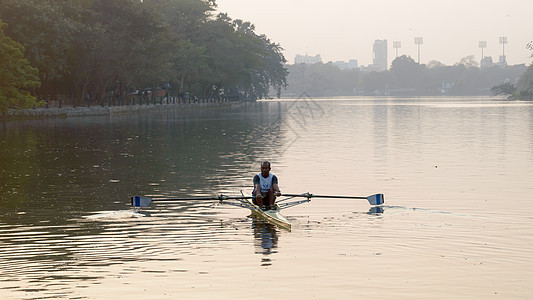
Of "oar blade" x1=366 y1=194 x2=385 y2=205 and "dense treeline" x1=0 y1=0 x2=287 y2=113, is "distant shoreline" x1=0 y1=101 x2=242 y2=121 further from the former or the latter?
"oar blade" x1=366 y1=194 x2=385 y2=205

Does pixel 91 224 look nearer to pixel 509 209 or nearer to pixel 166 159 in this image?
pixel 509 209

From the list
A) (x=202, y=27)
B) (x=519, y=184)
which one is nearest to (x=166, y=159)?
(x=519, y=184)

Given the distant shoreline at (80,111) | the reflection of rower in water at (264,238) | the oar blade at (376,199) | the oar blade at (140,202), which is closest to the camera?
the reflection of rower in water at (264,238)

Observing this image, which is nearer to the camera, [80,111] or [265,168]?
[265,168]

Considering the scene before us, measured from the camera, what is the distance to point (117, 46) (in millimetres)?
103938

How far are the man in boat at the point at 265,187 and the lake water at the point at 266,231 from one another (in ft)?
2.11

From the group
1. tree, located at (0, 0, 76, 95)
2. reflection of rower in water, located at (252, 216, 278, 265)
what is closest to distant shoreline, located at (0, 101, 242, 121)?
tree, located at (0, 0, 76, 95)

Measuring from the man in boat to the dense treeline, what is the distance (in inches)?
2547

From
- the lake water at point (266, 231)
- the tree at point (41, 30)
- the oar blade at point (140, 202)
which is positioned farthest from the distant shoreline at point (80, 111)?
the oar blade at point (140, 202)

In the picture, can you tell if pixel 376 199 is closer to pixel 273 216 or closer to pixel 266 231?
pixel 273 216

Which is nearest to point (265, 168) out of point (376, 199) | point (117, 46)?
point (376, 199)

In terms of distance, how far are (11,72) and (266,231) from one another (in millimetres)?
63884

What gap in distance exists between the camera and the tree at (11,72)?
76.7 m

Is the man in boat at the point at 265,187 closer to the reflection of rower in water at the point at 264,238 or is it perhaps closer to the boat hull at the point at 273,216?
the boat hull at the point at 273,216
